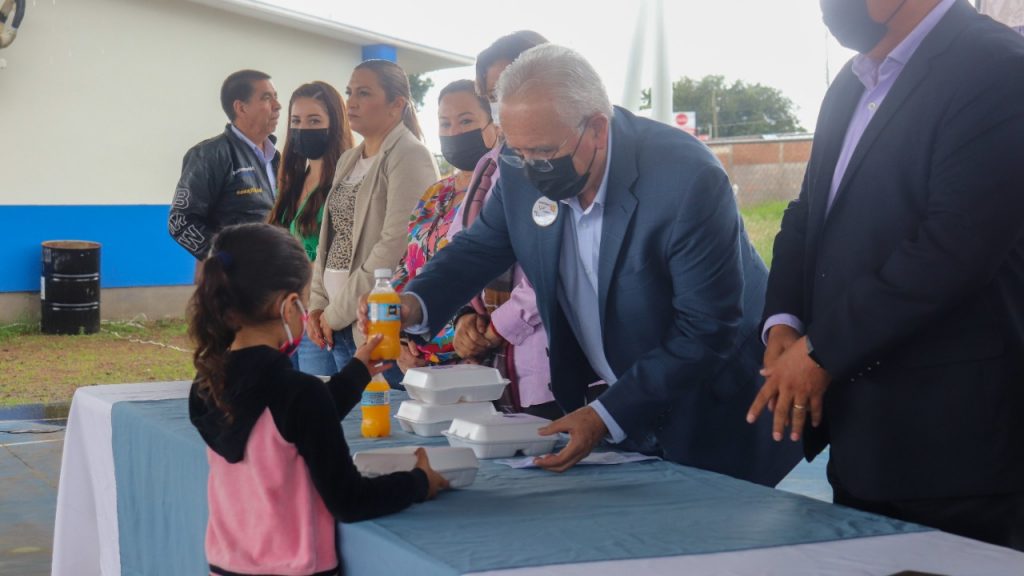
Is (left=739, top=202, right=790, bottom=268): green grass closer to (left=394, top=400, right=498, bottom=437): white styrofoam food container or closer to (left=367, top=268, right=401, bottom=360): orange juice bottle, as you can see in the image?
(left=394, top=400, right=498, bottom=437): white styrofoam food container

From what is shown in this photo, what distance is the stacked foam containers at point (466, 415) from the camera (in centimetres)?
222

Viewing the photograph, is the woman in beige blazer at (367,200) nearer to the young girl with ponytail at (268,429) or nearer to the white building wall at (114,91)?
the young girl with ponytail at (268,429)

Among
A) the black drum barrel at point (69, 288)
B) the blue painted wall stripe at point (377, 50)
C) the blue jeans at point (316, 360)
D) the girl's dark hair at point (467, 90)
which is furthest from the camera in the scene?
the blue painted wall stripe at point (377, 50)

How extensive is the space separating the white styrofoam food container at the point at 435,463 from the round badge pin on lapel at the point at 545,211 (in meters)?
0.65

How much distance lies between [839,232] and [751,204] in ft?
48.6

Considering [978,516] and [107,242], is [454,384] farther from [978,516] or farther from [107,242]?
[107,242]

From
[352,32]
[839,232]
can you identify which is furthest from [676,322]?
[352,32]

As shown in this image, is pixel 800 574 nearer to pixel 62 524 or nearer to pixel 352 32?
pixel 62 524

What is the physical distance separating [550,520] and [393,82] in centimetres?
248

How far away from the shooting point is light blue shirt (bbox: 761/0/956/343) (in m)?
1.81

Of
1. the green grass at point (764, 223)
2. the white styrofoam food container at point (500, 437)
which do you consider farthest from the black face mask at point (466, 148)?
the green grass at point (764, 223)

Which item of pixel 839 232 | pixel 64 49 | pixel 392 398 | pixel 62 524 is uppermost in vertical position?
pixel 64 49

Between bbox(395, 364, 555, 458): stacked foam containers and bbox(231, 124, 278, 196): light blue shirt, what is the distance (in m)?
2.81

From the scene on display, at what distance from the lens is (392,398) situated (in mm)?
2936
